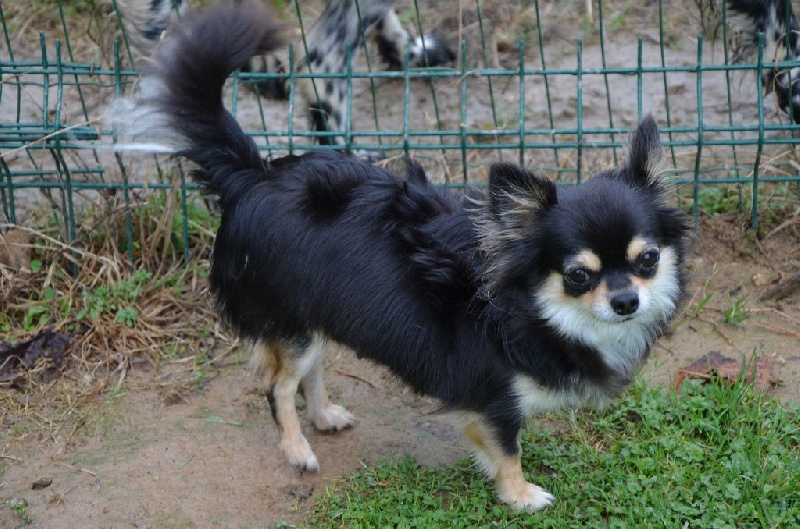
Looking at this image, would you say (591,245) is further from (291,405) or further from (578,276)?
(291,405)

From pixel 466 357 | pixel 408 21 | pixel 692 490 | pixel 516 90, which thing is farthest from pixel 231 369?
pixel 408 21

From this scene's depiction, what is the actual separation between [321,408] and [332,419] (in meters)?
0.06

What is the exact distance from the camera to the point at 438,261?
9.66ft

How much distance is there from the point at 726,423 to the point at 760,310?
0.78 metres

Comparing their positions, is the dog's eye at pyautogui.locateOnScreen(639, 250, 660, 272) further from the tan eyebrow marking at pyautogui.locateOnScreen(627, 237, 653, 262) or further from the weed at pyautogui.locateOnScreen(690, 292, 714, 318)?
the weed at pyautogui.locateOnScreen(690, 292, 714, 318)

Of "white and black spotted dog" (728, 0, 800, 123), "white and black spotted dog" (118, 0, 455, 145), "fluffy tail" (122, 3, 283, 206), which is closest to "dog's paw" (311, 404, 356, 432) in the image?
"fluffy tail" (122, 3, 283, 206)

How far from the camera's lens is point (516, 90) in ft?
19.0

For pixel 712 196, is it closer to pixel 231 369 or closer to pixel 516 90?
pixel 516 90

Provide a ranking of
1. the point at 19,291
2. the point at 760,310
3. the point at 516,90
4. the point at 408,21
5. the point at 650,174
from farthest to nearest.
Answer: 1. the point at 408,21
2. the point at 516,90
3. the point at 19,291
4. the point at 760,310
5. the point at 650,174

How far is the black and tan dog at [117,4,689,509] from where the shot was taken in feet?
8.94

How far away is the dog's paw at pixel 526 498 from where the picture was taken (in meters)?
3.18

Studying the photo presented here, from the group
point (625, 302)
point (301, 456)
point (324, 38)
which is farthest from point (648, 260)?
point (324, 38)

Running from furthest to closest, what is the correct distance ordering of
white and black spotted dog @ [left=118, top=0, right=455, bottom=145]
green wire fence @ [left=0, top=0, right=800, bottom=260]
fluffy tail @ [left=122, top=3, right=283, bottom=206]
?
white and black spotted dog @ [left=118, top=0, right=455, bottom=145], green wire fence @ [left=0, top=0, right=800, bottom=260], fluffy tail @ [left=122, top=3, right=283, bottom=206]

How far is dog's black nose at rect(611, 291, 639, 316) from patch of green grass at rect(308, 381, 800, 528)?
0.81 meters
